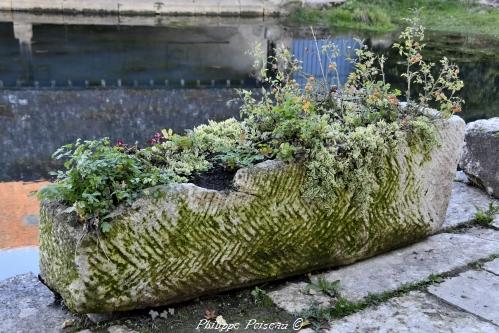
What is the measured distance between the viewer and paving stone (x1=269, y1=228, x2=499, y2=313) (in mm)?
3152

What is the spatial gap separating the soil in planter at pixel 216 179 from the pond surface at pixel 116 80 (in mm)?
1835

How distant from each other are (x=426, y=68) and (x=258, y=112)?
1224 mm

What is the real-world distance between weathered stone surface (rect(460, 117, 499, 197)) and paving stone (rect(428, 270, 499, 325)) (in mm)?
1442

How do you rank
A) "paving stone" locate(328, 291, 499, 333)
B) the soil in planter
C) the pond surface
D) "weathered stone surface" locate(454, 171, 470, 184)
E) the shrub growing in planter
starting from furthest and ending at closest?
1. the pond surface
2. "weathered stone surface" locate(454, 171, 470, 184)
3. the soil in planter
4. "paving stone" locate(328, 291, 499, 333)
5. the shrub growing in planter

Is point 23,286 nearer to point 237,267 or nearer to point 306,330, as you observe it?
point 237,267

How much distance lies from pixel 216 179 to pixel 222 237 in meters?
0.31

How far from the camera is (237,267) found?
9.98 feet

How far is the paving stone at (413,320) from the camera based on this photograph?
2.86 metres

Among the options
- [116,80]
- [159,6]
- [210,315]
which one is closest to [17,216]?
[210,315]

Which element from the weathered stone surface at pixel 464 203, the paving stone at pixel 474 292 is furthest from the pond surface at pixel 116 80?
the paving stone at pixel 474 292

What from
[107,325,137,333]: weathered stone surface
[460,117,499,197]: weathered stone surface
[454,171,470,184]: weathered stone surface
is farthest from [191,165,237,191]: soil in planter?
[454,171,470,184]: weathered stone surface

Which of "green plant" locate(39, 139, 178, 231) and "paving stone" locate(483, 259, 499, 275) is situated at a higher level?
"green plant" locate(39, 139, 178, 231)

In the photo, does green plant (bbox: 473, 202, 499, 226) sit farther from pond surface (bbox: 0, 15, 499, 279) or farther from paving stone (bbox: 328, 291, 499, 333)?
pond surface (bbox: 0, 15, 499, 279)

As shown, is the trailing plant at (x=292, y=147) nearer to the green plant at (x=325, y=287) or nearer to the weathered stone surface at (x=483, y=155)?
the green plant at (x=325, y=287)
